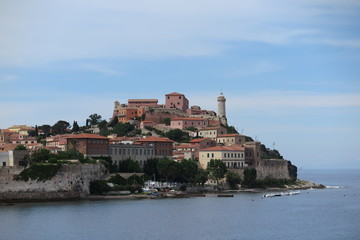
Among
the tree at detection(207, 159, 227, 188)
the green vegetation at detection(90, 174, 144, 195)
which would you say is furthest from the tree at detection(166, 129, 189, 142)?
the green vegetation at detection(90, 174, 144, 195)

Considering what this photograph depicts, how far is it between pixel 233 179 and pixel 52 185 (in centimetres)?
2634

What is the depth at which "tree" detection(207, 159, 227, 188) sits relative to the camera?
80875 mm

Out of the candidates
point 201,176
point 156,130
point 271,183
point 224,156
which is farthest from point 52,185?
point 156,130

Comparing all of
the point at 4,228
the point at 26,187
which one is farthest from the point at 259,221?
the point at 26,187

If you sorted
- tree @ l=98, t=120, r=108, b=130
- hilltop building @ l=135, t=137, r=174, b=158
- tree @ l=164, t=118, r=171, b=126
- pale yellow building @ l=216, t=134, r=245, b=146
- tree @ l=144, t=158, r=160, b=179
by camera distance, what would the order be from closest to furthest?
tree @ l=144, t=158, r=160, b=179 < hilltop building @ l=135, t=137, r=174, b=158 < pale yellow building @ l=216, t=134, r=245, b=146 < tree @ l=98, t=120, r=108, b=130 < tree @ l=164, t=118, r=171, b=126

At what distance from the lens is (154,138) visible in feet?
287

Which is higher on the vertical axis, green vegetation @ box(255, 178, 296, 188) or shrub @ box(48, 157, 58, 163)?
shrub @ box(48, 157, 58, 163)

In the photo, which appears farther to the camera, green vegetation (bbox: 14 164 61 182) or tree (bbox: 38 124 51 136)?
tree (bbox: 38 124 51 136)

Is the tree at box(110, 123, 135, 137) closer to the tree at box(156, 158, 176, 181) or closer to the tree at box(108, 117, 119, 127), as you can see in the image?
the tree at box(108, 117, 119, 127)

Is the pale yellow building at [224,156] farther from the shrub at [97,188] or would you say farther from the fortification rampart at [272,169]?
the shrub at [97,188]

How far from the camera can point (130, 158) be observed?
8031cm

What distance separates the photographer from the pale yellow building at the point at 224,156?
283ft

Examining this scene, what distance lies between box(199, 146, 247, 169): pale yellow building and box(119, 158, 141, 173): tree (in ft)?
37.2

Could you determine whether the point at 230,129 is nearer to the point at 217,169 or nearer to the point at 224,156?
the point at 224,156
